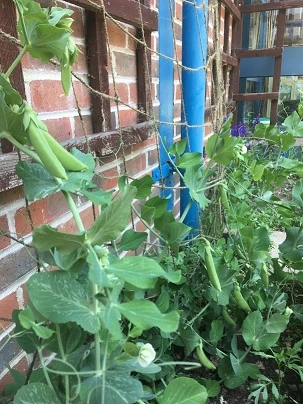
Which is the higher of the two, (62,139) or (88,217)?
(62,139)

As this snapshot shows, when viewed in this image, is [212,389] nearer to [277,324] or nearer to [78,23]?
[277,324]

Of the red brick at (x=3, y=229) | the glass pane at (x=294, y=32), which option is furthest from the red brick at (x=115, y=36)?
the glass pane at (x=294, y=32)

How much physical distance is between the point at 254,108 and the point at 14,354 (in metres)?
3.94

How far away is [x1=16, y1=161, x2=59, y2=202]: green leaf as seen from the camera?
1.55 feet

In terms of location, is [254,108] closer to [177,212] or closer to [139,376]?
[177,212]

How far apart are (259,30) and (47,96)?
3.82 m

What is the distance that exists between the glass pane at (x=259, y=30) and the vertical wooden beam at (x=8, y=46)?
3.32 meters

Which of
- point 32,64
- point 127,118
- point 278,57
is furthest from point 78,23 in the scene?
point 278,57

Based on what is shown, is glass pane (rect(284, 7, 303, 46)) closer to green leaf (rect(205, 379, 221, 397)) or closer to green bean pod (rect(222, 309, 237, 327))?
green bean pod (rect(222, 309, 237, 327))

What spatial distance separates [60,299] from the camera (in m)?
0.37

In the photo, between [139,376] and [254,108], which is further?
[254,108]

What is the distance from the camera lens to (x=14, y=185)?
0.64 metres

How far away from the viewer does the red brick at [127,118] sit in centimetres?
107

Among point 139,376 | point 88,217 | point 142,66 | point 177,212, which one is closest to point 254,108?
point 177,212
